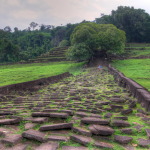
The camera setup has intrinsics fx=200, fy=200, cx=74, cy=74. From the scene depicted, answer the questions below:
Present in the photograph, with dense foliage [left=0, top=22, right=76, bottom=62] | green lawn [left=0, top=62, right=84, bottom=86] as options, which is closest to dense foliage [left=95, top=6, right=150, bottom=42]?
dense foliage [left=0, top=22, right=76, bottom=62]

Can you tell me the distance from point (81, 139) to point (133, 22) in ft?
181

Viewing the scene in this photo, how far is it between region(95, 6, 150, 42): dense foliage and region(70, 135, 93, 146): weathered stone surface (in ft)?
177

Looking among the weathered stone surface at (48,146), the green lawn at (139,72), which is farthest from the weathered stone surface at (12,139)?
the green lawn at (139,72)

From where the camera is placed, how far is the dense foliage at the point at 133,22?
53000 mm

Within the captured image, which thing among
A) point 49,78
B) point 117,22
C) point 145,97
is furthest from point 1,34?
point 145,97

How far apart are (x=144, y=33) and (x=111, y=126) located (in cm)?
5627

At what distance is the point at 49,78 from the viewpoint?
501 inches

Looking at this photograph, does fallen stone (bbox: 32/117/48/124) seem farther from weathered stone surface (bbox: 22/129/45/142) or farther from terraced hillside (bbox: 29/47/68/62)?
terraced hillside (bbox: 29/47/68/62)

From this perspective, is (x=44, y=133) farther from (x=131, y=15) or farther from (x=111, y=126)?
(x=131, y=15)

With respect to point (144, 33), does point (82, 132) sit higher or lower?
lower

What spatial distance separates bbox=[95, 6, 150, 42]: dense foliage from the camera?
53.0m

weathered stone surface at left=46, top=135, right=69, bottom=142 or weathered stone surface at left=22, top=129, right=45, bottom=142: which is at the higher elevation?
weathered stone surface at left=22, top=129, right=45, bottom=142

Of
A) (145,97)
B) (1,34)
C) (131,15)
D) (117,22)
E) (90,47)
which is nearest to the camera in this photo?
(145,97)

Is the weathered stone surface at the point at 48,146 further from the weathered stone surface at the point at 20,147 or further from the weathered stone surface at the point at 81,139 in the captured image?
the weathered stone surface at the point at 81,139
